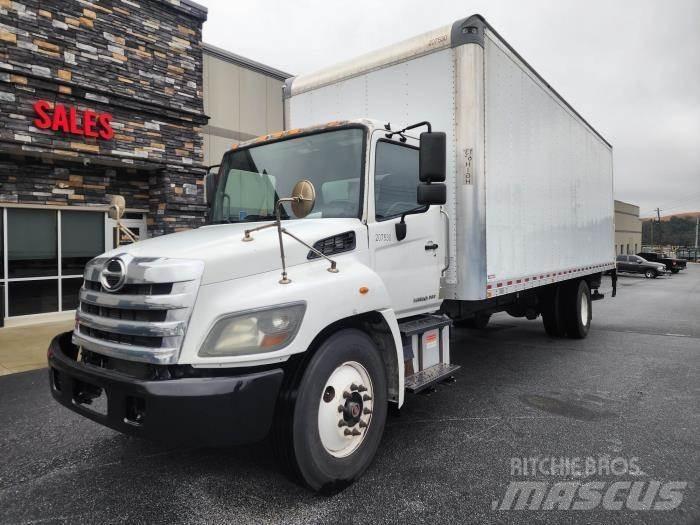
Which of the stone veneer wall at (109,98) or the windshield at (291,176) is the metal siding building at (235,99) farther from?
the windshield at (291,176)

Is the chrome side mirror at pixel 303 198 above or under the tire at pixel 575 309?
above

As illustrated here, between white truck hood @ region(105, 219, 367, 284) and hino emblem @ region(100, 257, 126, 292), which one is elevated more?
white truck hood @ region(105, 219, 367, 284)

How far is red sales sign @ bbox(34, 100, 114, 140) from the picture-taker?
9.16 m

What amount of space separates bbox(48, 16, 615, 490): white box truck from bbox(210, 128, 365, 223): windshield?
0.01m

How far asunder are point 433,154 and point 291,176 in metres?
1.16

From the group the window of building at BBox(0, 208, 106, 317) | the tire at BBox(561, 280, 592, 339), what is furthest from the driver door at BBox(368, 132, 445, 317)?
the window of building at BBox(0, 208, 106, 317)

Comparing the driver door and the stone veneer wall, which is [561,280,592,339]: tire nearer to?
the driver door

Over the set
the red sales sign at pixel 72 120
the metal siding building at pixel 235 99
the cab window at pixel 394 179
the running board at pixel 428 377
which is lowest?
the running board at pixel 428 377

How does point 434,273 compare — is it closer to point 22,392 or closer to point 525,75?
point 525,75

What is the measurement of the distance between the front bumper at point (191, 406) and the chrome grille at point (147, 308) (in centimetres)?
15

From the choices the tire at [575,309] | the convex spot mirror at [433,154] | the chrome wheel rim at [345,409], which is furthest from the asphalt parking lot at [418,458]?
the convex spot mirror at [433,154]

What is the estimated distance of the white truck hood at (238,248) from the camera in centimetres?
268

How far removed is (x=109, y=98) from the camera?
10.2m

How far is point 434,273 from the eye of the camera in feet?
14.2
